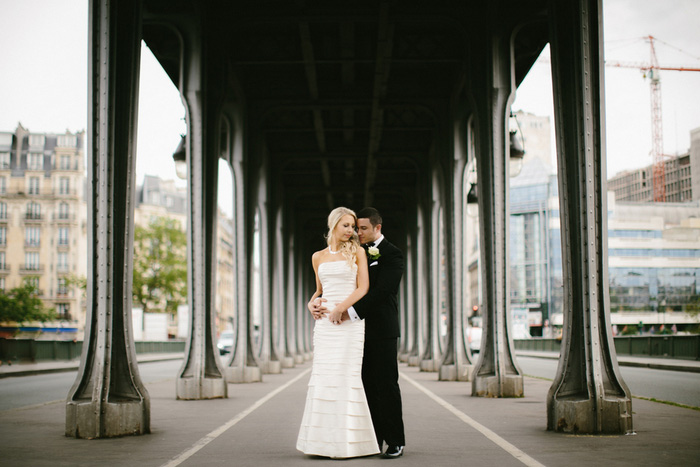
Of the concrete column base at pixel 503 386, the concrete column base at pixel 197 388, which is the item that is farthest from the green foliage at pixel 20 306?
the concrete column base at pixel 503 386

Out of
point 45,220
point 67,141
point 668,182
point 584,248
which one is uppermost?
point 668,182

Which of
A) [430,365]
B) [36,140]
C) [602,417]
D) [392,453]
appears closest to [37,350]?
[430,365]

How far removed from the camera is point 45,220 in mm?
103062

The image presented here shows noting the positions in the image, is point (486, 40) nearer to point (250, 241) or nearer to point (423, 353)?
point (250, 241)

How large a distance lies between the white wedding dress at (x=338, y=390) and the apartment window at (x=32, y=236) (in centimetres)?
10228

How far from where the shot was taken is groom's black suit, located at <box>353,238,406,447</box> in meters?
7.67

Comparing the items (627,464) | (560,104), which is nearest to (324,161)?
(560,104)

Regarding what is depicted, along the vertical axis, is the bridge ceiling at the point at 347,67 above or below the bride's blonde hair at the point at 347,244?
above

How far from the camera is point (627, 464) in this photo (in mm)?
7121

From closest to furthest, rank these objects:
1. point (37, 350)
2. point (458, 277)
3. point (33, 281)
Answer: point (458, 277), point (37, 350), point (33, 281)

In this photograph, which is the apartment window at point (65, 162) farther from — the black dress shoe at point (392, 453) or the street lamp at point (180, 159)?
the black dress shoe at point (392, 453)

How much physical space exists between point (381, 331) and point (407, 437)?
2036mm

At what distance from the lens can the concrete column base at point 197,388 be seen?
15367 mm

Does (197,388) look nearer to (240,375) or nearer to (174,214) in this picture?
(240,375)
